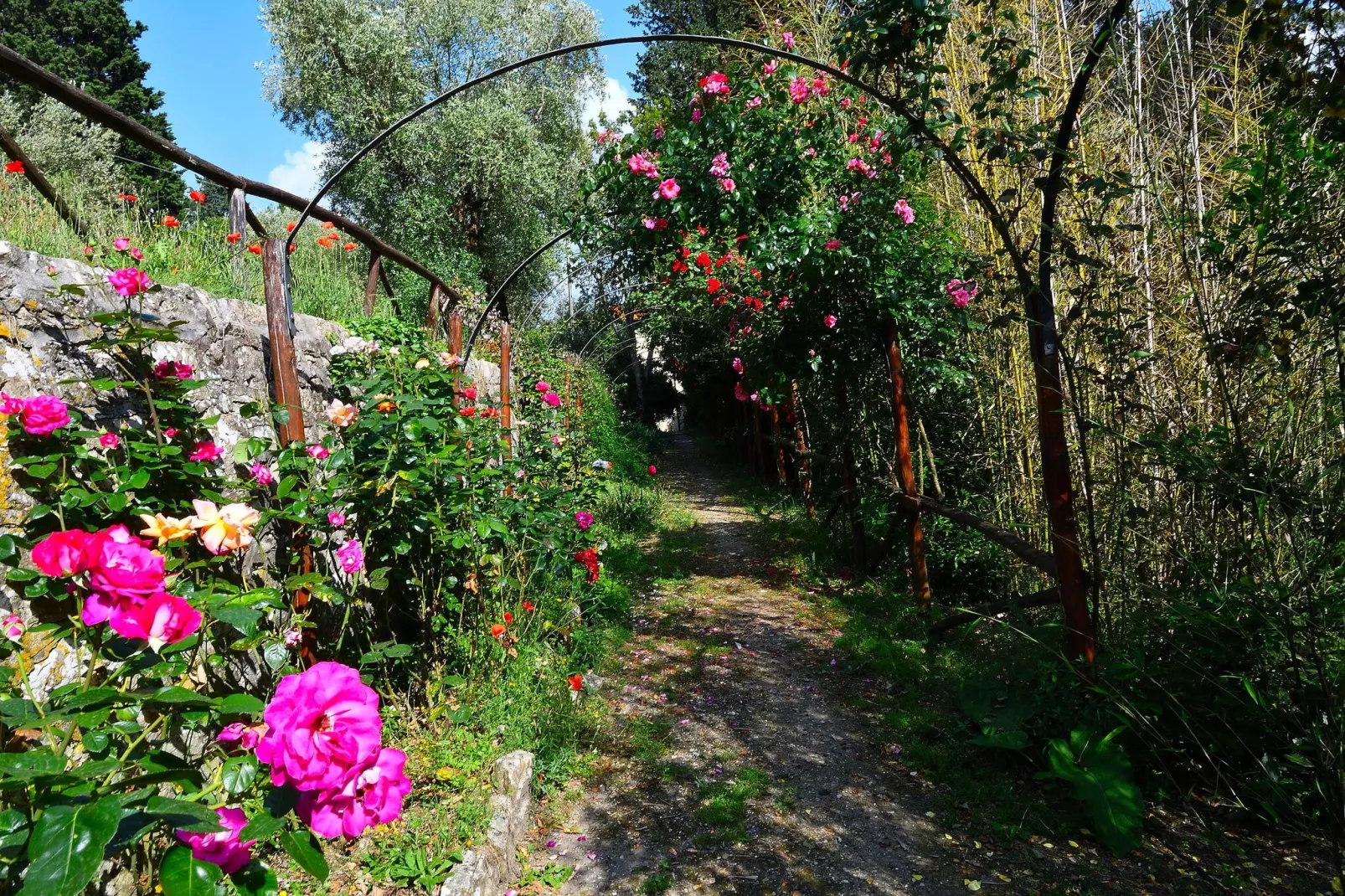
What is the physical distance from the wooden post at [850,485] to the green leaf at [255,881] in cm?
481

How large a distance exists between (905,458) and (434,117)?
11.2m

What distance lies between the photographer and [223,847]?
38.6 inches

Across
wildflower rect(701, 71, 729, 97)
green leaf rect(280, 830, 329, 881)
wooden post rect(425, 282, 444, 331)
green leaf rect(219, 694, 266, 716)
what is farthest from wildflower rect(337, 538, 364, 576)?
wildflower rect(701, 71, 729, 97)

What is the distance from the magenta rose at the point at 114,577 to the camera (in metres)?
1.03

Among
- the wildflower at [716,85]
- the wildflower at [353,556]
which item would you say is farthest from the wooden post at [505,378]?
the wildflower at [353,556]

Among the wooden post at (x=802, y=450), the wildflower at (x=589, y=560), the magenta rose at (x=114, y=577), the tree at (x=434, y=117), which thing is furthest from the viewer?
the tree at (x=434, y=117)

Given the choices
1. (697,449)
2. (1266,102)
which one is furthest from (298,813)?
(697,449)

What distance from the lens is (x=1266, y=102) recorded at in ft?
10.0

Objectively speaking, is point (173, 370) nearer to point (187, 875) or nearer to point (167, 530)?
point (167, 530)

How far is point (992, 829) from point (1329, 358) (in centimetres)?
Answer: 187

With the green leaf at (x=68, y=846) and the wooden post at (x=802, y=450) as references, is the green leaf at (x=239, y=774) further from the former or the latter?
the wooden post at (x=802, y=450)

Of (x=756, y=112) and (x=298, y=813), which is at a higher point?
(x=756, y=112)

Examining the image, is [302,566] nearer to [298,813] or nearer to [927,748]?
[298,813]

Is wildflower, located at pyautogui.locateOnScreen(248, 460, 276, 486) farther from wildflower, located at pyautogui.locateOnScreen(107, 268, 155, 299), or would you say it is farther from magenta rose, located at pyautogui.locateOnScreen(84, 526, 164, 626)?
magenta rose, located at pyautogui.locateOnScreen(84, 526, 164, 626)
